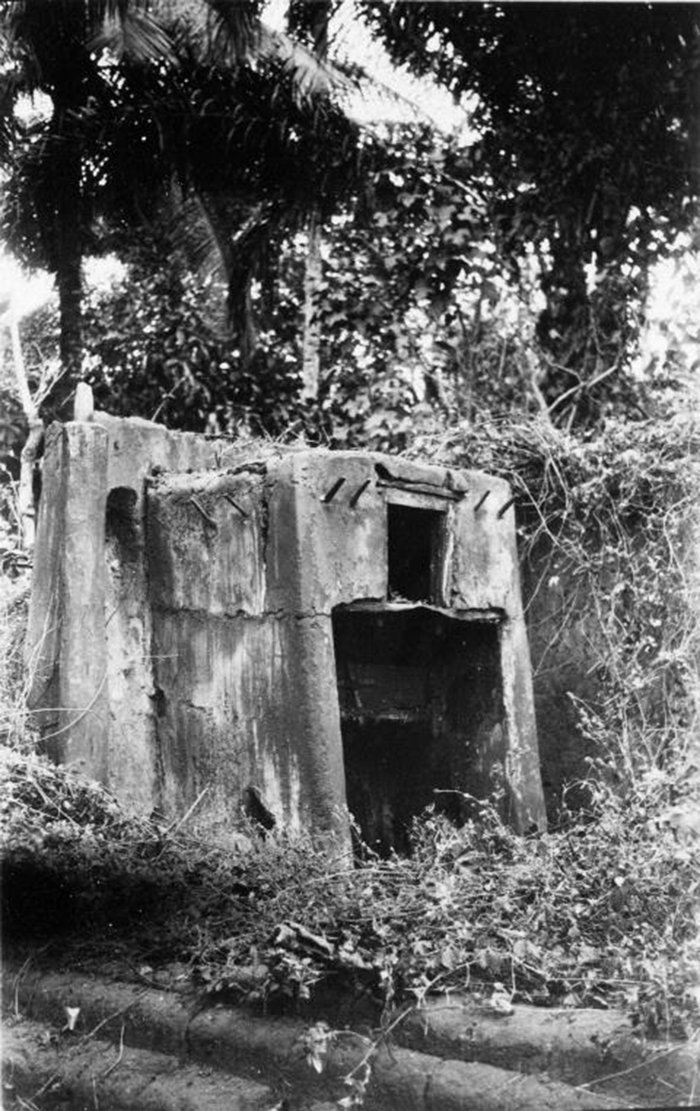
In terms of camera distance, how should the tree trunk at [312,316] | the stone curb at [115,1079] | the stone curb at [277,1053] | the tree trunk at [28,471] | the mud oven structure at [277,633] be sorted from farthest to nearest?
the tree trunk at [312,316] < the tree trunk at [28,471] < the mud oven structure at [277,633] < the stone curb at [115,1079] < the stone curb at [277,1053]

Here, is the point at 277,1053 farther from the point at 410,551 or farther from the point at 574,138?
the point at 574,138

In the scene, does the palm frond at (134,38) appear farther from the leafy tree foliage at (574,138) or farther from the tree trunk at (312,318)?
the tree trunk at (312,318)

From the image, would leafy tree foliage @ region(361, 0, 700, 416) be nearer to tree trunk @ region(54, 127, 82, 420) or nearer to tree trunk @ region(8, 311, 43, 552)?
tree trunk @ region(54, 127, 82, 420)

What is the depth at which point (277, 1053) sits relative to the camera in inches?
162

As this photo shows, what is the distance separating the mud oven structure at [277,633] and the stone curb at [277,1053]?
1654 millimetres

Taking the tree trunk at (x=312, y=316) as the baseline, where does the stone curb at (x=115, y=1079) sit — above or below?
below

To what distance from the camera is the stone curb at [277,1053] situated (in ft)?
12.1

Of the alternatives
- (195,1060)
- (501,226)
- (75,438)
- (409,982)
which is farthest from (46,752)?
(501,226)

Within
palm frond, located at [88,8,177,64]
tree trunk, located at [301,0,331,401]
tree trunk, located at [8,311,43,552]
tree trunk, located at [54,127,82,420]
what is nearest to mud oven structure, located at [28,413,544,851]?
tree trunk, located at [8,311,43,552]

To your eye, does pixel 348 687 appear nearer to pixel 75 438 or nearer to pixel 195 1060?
pixel 75 438

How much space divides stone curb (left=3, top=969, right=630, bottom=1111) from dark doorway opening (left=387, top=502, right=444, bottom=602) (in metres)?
3.46

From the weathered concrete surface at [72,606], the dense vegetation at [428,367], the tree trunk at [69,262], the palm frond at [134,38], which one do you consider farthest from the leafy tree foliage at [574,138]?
the weathered concrete surface at [72,606]

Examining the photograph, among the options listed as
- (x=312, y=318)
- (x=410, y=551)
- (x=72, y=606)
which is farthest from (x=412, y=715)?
(x=312, y=318)

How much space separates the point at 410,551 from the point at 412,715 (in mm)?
1073
